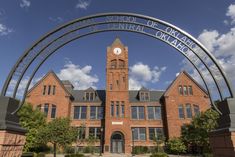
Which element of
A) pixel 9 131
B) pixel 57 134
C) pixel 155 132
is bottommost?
pixel 9 131

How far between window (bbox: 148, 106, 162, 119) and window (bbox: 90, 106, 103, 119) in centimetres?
908

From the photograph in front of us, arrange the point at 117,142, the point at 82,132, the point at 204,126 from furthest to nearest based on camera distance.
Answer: the point at 82,132, the point at 117,142, the point at 204,126

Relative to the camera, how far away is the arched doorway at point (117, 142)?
33906 millimetres

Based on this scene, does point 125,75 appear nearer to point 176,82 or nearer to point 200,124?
point 176,82

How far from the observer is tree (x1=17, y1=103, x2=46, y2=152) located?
23344mm

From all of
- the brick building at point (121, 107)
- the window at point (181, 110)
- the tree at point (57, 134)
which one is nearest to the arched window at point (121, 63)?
the brick building at point (121, 107)

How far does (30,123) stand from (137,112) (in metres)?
19.6

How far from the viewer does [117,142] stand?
34250 millimetres

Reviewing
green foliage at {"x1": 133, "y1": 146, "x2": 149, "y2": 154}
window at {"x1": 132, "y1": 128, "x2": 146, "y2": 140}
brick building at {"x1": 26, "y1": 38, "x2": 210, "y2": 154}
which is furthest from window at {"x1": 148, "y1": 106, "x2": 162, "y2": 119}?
green foliage at {"x1": 133, "y1": 146, "x2": 149, "y2": 154}

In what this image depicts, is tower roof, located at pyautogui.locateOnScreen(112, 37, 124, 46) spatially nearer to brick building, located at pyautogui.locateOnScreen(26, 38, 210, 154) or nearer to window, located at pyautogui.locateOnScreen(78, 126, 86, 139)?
brick building, located at pyautogui.locateOnScreen(26, 38, 210, 154)

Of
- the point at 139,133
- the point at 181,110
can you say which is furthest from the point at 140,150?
the point at 181,110

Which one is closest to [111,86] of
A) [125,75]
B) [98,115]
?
[125,75]

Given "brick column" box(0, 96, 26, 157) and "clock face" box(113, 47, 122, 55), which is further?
"clock face" box(113, 47, 122, 55)

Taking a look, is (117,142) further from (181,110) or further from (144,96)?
(181,110)
